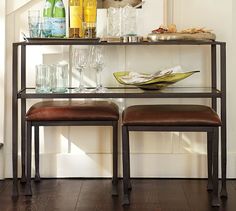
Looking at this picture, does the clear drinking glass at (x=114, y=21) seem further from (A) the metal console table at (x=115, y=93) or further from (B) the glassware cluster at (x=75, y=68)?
(A) the metal console table at (x=115, y=93)

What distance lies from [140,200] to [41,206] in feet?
1.80

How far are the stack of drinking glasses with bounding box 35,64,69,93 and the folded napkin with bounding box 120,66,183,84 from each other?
35 centimetres

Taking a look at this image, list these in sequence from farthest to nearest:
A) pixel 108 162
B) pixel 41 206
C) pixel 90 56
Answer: pixel 108 162
pixel 90 56
pixel 41 206

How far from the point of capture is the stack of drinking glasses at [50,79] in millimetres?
3420

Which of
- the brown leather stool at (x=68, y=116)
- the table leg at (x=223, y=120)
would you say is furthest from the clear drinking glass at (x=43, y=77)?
the table leg at (x=223, y=120)

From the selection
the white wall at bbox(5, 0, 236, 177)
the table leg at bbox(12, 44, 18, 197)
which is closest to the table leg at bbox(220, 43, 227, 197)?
the white wall at bbox(5, 0, 236, 177)

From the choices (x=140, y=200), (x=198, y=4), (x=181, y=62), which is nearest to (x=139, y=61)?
(x=181, y=62)

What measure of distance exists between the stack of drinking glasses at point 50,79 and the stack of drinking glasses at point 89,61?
99 mm

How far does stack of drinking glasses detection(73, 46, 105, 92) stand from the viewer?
3.51 meters

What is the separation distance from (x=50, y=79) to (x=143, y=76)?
1.76 feet

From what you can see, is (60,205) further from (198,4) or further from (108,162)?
(198,4)

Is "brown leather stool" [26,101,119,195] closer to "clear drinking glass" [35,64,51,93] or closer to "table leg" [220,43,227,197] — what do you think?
"clear drinking glass" [35,64,51,93]

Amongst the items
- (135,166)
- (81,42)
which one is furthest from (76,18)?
(135,166)

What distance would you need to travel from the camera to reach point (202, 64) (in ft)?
12.3
